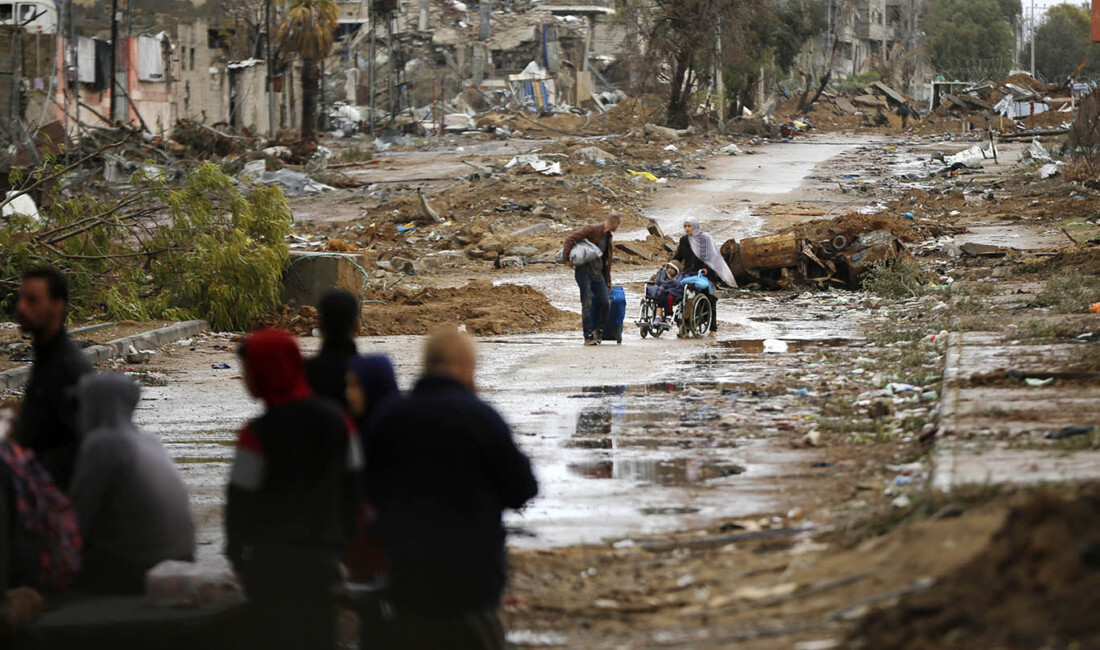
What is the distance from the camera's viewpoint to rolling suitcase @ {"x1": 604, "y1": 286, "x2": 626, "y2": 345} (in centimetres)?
1672

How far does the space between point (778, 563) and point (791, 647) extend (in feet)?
4.13

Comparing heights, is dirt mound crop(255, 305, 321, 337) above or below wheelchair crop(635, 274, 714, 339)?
below

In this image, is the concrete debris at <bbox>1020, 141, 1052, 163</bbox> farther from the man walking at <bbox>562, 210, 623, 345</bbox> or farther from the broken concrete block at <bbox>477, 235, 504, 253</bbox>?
the man walking at <bbox>562, 210, 623, 345</bbox>

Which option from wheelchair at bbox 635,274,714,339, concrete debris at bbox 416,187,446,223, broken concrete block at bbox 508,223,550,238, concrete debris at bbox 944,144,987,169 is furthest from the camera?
concrete debris at bbox 944,144,987,169

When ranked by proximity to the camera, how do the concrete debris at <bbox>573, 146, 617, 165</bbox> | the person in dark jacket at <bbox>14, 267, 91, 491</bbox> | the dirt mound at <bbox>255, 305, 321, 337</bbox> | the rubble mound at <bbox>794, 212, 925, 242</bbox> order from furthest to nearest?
the concrete debris at <bbox>573, 146, 617, 165</bbox> → the rubble mound at <bbox>794, 212, 925, 242</bbox> → the dirt mound at <bbox>255, 305, 321, 337</bbox> → the person in dark jacket at <bbox>14, 267, 91, 491</bbox>

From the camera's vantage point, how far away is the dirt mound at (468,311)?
19109mm

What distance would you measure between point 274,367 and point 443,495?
2.34ft

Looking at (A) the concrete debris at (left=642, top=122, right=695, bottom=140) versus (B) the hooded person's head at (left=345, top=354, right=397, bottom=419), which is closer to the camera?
(B) the hooded person's head at (left=345, top=354, right=397, bottom=419)

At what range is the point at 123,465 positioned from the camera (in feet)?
16.8

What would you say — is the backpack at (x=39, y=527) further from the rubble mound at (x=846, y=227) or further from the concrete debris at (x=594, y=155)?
the concrete debris at (x=594, y=155)

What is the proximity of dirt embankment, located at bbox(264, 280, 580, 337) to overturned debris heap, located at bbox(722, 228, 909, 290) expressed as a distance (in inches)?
170

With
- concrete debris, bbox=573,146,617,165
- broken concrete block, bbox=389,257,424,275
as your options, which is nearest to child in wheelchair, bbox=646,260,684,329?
broken concrete block, bbox=389,257,424,275

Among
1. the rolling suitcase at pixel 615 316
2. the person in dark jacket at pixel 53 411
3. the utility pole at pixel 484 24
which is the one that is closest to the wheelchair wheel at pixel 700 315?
the rolling suitcase at pixel 615 316

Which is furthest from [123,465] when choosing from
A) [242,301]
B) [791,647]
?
[242,301]
